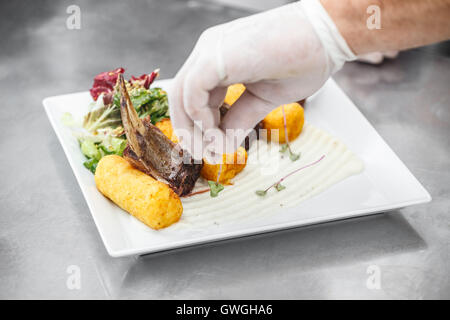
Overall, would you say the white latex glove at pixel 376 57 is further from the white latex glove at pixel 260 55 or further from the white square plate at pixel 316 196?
the white latex glove at pixel 260 55

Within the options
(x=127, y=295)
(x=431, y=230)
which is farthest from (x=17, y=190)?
(x=431, y=230)

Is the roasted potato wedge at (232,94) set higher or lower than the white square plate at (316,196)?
higher

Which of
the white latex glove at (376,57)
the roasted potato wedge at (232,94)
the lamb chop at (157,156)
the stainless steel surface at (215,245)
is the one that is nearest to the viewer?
the stainless steel surface at (215,245)

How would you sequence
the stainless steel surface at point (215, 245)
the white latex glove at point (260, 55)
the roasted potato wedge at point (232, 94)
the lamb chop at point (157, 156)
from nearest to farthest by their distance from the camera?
the white latex glove at point (260, 55) < the stainless steel surface at point (215, 245) < the lamb chop at point (157, 156) < the roasted potato wedge at point (232, 94)

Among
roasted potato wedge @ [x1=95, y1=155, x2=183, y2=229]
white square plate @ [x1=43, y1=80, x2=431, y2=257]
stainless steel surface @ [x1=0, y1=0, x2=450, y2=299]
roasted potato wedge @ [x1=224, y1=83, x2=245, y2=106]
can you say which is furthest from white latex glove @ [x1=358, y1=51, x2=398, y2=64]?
roasted potato wedge @ [x1=95, y1=155, x2=183, y2=229]

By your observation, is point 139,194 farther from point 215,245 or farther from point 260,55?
point 260,55

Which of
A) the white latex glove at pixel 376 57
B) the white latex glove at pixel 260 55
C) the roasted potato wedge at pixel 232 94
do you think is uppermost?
the white latex glove at pixel 260 55

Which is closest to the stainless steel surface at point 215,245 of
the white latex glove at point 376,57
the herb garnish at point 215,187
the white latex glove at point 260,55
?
the white latex glove at point 376,57

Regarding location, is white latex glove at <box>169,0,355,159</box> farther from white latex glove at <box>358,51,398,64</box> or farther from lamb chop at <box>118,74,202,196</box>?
white latex glove at <box>358,51,398,64</box>

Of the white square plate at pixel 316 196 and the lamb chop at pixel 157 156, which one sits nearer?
the white square plate at pixel 316 196
